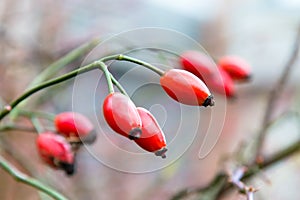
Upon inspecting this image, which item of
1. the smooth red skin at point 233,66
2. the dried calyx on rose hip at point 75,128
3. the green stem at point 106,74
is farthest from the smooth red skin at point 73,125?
the smooth red skin at point 233,66

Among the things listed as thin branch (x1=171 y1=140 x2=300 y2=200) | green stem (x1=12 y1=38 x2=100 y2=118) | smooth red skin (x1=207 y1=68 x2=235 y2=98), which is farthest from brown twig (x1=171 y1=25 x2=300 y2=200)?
green stem (x1=12 y1=38 x2=100 y2=118)

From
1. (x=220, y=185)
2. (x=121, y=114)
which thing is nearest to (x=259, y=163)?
(x=220, y=185)

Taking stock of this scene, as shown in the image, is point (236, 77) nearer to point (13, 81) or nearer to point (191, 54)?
point (191, 54)

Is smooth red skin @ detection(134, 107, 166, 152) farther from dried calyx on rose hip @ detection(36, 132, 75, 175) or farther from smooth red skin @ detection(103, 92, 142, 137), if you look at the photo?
dried calyx on rose hip @ detection(36, 132, 75, 175)

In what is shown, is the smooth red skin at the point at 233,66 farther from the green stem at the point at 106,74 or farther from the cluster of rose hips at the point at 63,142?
the green stem at the point at 106,74

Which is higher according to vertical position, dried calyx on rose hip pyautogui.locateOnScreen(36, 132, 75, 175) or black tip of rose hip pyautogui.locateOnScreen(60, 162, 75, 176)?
dried calyx on rose hip pyautogui.locateOnScreen(36, 132, 75, 175)

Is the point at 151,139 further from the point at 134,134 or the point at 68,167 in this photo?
the point at 68,167

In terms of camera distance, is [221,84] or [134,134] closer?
[134,134]
